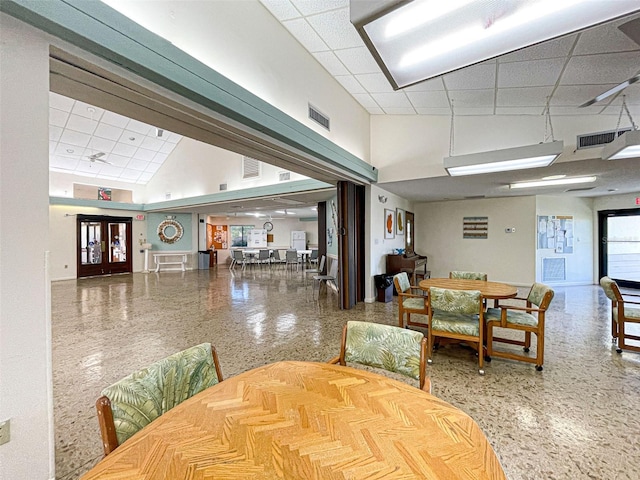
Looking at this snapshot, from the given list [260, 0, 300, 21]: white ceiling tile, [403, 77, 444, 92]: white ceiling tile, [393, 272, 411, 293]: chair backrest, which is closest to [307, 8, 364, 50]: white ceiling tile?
[260, 0, 300, 21]: white ceiling tile

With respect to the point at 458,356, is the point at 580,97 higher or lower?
higher

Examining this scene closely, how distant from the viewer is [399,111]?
517 cm

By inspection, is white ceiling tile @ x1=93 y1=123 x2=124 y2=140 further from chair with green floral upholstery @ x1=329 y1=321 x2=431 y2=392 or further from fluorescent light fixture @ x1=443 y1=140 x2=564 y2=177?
chair with green floral upholstery @ x1=329 y1=321 x2=431 y2=392

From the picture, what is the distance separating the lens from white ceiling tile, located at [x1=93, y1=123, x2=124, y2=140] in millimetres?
7696

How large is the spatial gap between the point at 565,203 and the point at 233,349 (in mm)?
8894

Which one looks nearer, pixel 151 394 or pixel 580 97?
pixel 151 394

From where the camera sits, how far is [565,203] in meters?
7.34

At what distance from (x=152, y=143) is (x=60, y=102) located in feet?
10.4

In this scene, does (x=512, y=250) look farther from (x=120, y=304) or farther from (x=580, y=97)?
(x=120, y=304)

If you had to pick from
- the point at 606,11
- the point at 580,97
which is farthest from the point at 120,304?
the point at 580,97

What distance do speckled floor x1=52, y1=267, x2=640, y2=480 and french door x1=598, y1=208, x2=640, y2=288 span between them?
1839mm

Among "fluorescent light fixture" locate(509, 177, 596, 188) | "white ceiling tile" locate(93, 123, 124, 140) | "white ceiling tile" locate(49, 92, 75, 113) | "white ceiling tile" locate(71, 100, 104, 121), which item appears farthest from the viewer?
"white ceiling tile" locate(93, 123, 124, 140)

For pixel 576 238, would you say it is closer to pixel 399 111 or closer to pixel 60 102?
pixel 399 111

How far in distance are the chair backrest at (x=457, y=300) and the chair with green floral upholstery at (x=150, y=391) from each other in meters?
2.29
